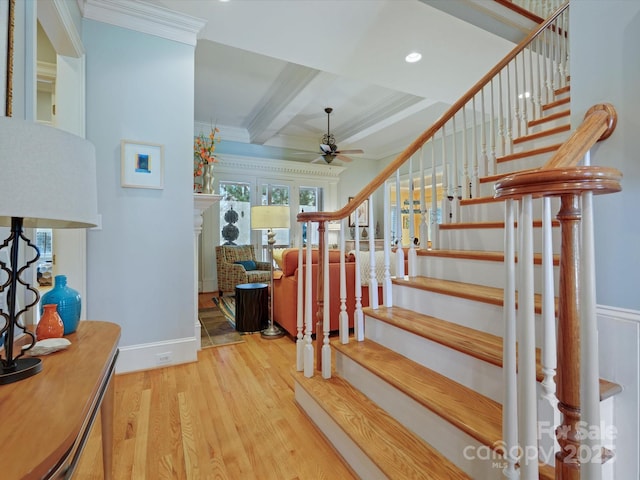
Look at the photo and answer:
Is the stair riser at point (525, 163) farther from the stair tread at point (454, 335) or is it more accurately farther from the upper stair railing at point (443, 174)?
the stair tread at point (454, 335)

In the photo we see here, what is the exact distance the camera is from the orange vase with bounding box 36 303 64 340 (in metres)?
1.04

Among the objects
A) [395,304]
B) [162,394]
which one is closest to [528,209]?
[395,304]

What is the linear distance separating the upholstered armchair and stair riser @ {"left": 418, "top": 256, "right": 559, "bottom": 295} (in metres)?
3.33

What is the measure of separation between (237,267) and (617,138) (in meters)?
4.78

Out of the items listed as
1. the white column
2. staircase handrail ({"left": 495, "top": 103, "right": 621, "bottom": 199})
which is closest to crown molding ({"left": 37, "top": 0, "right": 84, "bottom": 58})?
the white column

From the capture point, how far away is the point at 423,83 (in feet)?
11.7

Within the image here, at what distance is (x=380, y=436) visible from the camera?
4.28ft

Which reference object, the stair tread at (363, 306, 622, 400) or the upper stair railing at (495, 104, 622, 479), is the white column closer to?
the stair tread at (363, 306, 622, 400)

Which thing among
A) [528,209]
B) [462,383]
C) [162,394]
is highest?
[528,209]

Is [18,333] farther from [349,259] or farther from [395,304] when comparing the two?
[349,259]

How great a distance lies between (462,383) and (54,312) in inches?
63.5

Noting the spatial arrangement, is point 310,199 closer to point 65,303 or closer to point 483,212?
point 483,212

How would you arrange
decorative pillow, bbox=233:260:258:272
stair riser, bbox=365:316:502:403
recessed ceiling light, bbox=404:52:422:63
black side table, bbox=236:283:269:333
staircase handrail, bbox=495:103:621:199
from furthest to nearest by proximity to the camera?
decorative pillow, bbox=233:260:258:272 → black side table, bbox=236:283:269:333 → recessed ceiling light, bbox=404:52:422:63 → stair riser, bbox=365:316:502:403 → staircase handrail, bbox=495:103:621:199

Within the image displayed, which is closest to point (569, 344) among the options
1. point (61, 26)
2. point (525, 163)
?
point (525, 163)
